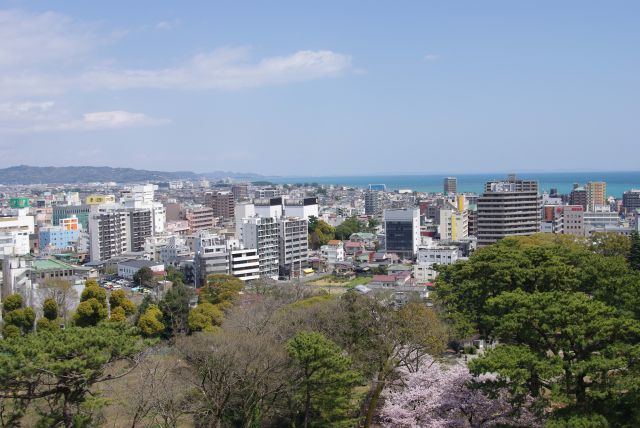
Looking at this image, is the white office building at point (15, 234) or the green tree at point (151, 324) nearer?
the green tree at point (151, 324)

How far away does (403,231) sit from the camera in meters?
36.5

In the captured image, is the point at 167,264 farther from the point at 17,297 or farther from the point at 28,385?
the point at 28,385

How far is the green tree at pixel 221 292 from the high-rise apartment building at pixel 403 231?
16.4m

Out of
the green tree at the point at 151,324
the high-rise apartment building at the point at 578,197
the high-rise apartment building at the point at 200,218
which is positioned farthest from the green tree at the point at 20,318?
the high-rise apartment building at the point at 578,197

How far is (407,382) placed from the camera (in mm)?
10469

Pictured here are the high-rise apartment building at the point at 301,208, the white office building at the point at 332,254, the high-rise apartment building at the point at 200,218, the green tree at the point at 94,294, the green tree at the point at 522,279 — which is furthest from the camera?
the high-rise apartment building at the point at 200,218

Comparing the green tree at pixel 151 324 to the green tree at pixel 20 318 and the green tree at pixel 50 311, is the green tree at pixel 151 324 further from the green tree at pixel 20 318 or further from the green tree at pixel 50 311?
the green tree at pixel 20 318

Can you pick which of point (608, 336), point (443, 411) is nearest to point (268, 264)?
point (443, 411)

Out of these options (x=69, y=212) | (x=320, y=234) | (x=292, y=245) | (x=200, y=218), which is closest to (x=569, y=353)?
(x=292, y=245)

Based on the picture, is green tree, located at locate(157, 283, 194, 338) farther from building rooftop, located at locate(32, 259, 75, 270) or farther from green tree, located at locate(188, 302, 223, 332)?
building rooftop, located at locate(32, 259, 75, 270)

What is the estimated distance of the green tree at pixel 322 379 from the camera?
8664mm

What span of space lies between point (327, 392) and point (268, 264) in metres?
23.3

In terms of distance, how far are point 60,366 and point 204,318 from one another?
35.3 feet

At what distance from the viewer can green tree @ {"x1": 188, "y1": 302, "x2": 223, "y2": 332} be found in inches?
679
